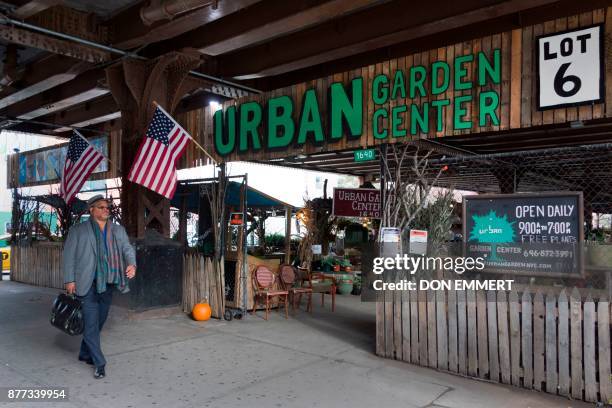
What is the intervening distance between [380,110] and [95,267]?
4.39 metres

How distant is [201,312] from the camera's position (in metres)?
8.41

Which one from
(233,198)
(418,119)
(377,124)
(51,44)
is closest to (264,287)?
(233,198)

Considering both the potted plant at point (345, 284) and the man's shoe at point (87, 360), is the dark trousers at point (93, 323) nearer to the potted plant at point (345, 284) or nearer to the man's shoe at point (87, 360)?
the man's shoe at point (87, 360)

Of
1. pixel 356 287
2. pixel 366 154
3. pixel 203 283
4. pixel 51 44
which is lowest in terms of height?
pixel 356 287

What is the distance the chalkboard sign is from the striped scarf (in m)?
4.12

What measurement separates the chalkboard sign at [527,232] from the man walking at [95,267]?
414cm

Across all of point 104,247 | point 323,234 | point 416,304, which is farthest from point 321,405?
point 323,234

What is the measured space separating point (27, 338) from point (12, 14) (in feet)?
15.3

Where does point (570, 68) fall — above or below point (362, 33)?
below

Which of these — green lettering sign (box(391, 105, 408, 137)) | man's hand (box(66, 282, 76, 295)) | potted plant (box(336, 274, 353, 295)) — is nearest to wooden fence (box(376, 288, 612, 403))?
green lettering sign (box(391, 105, 408, 137))

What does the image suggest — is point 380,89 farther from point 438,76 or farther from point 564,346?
point 564,346

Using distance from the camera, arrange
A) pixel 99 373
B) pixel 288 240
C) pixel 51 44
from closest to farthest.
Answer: pixel 99 373 → pixel 51 44 → pixel 288 240

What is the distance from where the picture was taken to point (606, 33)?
5.38 meters

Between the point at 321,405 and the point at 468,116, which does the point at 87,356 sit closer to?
the point at 321,405
